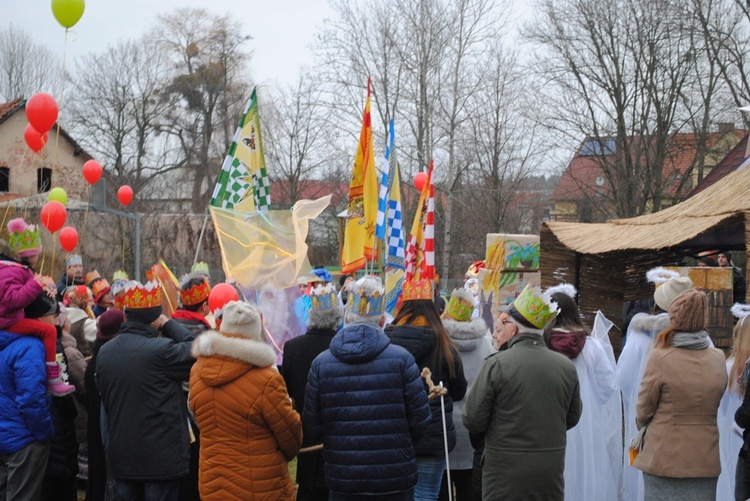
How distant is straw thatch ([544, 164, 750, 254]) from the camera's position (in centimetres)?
751

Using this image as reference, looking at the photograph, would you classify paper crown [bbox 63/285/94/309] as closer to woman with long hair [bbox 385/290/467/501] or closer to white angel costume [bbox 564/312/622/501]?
woman with long hair [bbox 385/290/467/501]

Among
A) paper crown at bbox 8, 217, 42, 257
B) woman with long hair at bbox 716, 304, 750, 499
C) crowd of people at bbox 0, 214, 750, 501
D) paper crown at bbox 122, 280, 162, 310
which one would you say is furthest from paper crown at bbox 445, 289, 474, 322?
paper crown at bbox 8, 217, 42, 257

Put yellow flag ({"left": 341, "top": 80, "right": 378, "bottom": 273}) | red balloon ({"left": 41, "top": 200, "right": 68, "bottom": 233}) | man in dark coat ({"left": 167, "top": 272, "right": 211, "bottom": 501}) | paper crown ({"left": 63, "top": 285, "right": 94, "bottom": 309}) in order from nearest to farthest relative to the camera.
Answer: man in dark coat ({"left": 167, "top": 272, "right": 211, "bottom": 501}) < paper crown ({"left": 63, "top": 285, "right": 94, "bottom": 309}) < yellow flag ({"left": 341, "top": 80, "right": 378, "bottom": 273}) < red balloon ({"left": 41, "top": 200, "right": 68, "bottom": 233})

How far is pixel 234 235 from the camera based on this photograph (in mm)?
8117

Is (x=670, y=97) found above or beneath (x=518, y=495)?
above

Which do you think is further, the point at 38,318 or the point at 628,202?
the point at 628,202

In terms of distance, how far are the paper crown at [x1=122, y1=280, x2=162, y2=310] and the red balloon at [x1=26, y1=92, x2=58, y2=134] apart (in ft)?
18.5

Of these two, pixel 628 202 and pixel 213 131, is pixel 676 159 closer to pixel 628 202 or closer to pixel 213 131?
pixel 628 202

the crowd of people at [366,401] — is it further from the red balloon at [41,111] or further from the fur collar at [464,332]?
the red balloon at [41,111]

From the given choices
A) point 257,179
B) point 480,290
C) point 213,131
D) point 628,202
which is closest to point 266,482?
point 257,179

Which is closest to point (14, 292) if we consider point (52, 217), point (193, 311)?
point (193, 311)

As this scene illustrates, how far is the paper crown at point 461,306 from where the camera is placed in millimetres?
5457

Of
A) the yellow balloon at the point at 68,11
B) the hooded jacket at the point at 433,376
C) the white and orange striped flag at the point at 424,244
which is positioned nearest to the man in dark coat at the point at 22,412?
the hooded jacket at the point at 433,376

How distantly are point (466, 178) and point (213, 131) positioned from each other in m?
14.5
